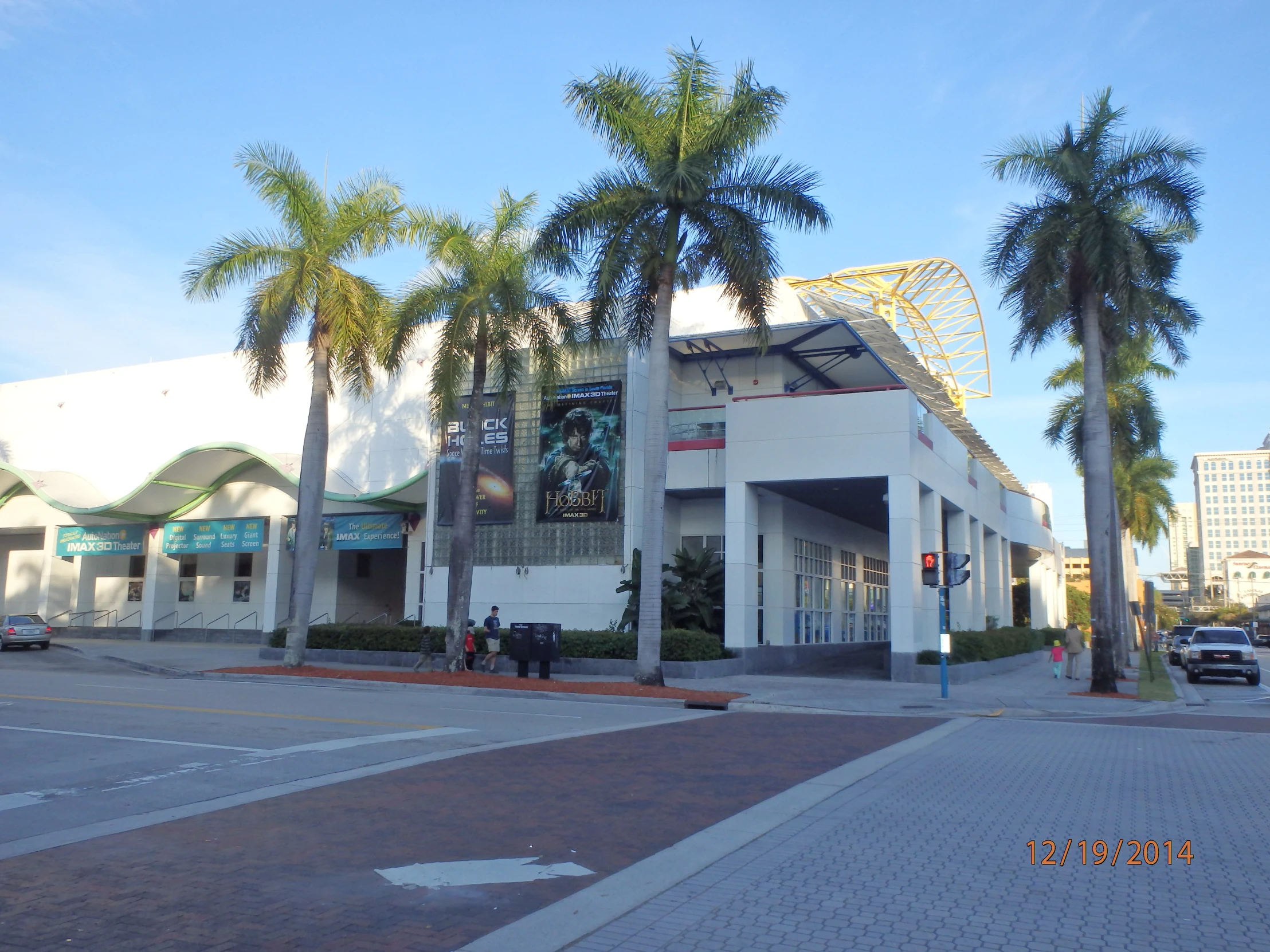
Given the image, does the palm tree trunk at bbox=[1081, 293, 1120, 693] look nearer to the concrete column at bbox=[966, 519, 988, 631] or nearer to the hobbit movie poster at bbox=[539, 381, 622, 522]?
the concrete column at bbox=[966, 519, 988, 631]

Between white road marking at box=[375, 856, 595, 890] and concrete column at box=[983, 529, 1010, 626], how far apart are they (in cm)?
3762

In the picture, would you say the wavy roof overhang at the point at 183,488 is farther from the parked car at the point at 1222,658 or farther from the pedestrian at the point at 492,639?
the parked car at the point at 1222,658

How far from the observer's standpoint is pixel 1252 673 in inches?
1143

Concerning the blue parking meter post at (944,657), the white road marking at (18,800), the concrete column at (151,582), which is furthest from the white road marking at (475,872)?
the concrete column at (151,582)

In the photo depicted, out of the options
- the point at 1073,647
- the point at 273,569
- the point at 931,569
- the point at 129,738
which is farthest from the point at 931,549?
the point at 273,569

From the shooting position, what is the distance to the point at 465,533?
979 inches

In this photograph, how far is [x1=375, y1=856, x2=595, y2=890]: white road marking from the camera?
6.32m

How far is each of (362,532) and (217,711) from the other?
21.7m

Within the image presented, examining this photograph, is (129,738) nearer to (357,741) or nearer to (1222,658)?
(357,741)

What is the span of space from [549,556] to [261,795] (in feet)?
69.4

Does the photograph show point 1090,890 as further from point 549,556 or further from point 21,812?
point 549,556

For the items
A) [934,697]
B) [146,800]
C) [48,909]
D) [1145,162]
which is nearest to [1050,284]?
[1145,162]

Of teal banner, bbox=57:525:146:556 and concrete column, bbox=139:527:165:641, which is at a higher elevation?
teal banner, bbox=57:525:146:556
